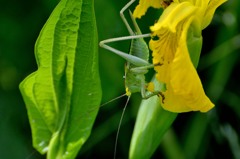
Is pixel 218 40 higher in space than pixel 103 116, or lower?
higher

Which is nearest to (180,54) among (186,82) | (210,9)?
(186,82)

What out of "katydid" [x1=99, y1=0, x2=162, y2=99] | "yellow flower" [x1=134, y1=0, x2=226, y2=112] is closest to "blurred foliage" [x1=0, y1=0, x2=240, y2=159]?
"katydid" [x1=99, y1=0, x2=162, y2=99]

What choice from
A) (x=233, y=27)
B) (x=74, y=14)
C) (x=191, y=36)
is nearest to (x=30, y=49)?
(x=233, y=27)

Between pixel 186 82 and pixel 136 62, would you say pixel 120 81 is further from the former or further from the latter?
pixel 186 82

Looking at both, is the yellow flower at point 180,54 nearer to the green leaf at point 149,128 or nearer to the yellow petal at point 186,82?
the yellow petal at point 186,82

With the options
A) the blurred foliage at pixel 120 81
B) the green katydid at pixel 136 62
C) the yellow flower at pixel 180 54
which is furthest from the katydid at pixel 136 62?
the blurred foliage at pixel 120 81

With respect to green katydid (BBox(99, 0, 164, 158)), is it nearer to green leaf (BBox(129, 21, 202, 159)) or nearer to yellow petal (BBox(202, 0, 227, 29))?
green leaf (BBox(129, 21, 202, 159))

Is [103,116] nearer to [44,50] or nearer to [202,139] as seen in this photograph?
[202,139]
